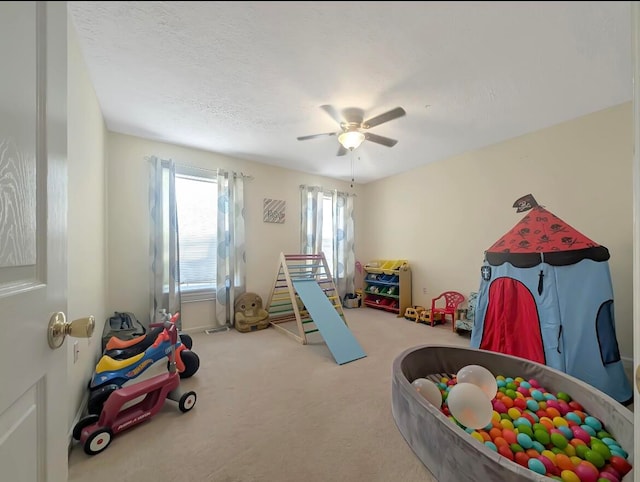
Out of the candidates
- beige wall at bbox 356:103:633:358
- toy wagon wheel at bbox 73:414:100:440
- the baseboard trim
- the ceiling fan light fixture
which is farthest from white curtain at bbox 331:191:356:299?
toy wagon wheel at bbox 73:414:100:440

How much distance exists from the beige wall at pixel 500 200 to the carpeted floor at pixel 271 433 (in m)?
2.02

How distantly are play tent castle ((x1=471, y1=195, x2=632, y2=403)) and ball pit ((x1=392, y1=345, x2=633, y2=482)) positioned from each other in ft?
1.11

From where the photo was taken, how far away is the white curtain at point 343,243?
4645 mm

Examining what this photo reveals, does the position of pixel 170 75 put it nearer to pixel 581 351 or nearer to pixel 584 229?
pixel 581 351

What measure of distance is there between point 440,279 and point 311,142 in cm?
266

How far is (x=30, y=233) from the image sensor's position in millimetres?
583

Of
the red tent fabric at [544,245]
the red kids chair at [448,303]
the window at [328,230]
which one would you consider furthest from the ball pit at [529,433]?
the window at [328,230]

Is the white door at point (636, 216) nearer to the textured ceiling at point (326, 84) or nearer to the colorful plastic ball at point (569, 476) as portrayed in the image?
the textured ceiling at point (326, 84)

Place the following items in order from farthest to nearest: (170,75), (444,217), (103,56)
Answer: (444,217) → (170,75) → (103,56)

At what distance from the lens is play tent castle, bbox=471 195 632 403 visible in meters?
1.81

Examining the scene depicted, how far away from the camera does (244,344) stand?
116 inches

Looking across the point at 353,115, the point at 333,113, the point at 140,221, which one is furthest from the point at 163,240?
the point at 353,115

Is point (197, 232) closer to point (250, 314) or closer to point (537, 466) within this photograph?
point (250, 314)

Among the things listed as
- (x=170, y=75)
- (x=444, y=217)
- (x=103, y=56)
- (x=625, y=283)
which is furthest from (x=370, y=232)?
(x=103, y=56)
